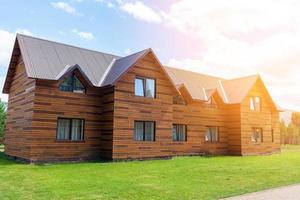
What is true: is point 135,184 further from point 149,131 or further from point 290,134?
point 290,134

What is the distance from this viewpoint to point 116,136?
1788 cm

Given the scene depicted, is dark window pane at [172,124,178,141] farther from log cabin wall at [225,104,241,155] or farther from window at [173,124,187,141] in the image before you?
log cabin wall at [225,104,241,155]

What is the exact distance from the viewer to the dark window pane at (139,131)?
19.1m

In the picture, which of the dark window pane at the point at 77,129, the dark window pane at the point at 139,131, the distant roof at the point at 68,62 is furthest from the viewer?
the dark window pane at the point at 139,131

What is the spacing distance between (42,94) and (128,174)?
7466 millimetres

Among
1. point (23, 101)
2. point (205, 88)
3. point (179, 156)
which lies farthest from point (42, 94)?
point (205, 88)

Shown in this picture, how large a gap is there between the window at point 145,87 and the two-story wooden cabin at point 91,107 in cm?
7

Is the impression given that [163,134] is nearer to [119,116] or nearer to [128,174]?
[119,116]

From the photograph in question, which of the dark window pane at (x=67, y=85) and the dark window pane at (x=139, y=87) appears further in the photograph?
the dark window pane at (x=139, y=87)

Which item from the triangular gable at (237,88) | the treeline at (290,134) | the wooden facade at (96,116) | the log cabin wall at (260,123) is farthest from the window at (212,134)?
the treeline at (290,134)

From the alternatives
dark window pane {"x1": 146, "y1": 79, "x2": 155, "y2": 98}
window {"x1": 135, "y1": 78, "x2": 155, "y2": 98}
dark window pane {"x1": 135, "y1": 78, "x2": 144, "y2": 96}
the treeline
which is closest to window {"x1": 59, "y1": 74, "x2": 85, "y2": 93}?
dark window pane {"x1": 135, "y1": 78, "x2": 144, "y2": 96}

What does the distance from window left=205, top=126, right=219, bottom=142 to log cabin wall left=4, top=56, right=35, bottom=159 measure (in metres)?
14.9

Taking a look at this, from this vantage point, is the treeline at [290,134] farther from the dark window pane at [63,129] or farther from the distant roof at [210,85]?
the dark window pane at [63,129]

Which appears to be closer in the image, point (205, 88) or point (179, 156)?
point (179, 156)
